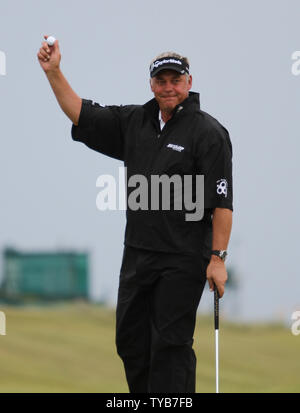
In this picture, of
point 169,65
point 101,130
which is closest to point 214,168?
point 169,65

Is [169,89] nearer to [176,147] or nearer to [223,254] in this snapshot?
[176,147]

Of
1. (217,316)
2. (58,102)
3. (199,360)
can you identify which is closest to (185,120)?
(58,102)

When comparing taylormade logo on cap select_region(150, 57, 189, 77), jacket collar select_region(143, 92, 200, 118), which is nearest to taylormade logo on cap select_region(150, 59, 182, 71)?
taylormade logo on cap select_region(150, 57, 189, 77)

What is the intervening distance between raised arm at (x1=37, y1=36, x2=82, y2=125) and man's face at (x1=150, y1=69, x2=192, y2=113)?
506 mm

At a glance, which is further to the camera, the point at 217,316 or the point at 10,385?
the point at 10,385

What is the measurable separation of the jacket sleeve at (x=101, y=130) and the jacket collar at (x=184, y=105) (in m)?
0.22

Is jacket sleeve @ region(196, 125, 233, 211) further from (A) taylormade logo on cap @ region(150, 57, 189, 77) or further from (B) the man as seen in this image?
(A) taylormade logo on cap @ region(150, 57, 189, 77)

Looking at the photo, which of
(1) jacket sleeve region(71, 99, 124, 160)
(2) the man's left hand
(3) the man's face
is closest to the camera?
(2) the man's left hand

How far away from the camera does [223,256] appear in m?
5.50

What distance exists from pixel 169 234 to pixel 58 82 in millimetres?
1113

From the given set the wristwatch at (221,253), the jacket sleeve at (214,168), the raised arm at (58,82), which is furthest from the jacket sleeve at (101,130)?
the wristwatch at (221,253)

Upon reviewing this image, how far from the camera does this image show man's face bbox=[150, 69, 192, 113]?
18.3 ft
